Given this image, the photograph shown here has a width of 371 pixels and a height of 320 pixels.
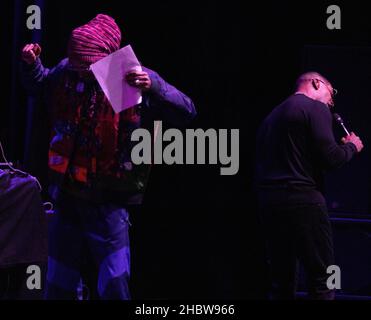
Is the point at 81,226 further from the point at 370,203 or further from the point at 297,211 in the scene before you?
the point at 370,203

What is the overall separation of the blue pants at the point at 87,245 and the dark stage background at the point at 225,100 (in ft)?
4.12

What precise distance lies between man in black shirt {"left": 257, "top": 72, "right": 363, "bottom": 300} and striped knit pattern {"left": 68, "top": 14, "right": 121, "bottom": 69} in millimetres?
1016

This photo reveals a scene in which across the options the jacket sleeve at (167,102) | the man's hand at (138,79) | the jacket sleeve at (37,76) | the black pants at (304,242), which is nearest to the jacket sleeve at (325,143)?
the black pants at (304,242)

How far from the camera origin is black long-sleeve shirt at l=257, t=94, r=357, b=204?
12.1 feet

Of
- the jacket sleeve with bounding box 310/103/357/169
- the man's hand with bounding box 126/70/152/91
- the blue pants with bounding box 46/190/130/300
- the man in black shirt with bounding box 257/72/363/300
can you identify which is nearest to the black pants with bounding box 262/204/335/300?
the man in black shirt with bounding box 257/72/363/300

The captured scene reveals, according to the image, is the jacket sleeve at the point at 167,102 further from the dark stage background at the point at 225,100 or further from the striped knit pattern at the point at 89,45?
the dark stage background at the point at 225,100

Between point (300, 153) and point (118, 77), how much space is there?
1071mm

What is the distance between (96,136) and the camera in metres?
3.41

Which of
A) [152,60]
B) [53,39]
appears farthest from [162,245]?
[53,39]

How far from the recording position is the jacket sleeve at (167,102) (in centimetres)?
336

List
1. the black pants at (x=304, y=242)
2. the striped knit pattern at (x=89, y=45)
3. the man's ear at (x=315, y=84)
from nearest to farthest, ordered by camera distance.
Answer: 1. the striped knit pattern at (x=89, y=45)
2. the black pants at (x=304, y=242)
3. the man's ear at (x=315, y=84)

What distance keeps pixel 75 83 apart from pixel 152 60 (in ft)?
3.94

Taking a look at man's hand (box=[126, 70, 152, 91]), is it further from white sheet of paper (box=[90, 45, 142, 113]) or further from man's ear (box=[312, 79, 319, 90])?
man's ear (box=[312, 79, 319, 90])

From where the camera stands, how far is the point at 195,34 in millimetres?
4625
